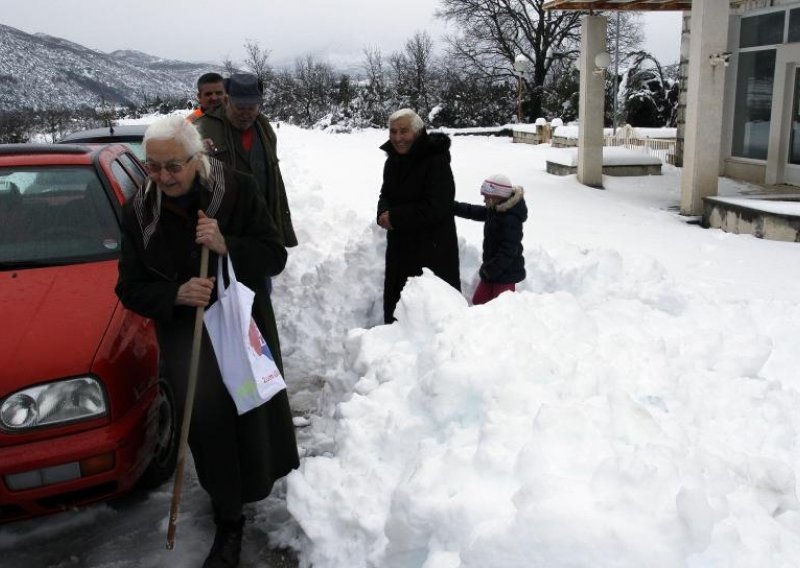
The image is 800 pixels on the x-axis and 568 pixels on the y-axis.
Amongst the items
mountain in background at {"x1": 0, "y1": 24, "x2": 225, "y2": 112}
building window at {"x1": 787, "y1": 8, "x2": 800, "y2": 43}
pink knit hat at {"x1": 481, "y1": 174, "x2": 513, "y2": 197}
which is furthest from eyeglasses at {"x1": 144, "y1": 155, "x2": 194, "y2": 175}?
mountain in background at {"x1": 0, "y1": 24, "x2": 225, "y2": 112}

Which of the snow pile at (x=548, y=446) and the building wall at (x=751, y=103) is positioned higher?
the building wall at (x=751, y=103)

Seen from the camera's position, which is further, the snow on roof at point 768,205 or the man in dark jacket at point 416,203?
the snow on roof at point 768,205

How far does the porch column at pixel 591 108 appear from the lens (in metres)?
12.5

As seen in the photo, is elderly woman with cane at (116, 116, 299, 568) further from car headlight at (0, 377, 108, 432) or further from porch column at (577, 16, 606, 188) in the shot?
porch column at (577, 16, 606, 188)

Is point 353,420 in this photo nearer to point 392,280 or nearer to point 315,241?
point 392,280

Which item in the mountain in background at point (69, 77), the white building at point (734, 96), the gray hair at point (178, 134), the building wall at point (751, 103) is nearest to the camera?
the gray hair at point (178, 134)

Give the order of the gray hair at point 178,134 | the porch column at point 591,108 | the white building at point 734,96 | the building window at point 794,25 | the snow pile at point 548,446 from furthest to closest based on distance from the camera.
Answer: the porch column at point 591,108, the building window at point 794,25, the white building at point 734,96, the gray hair at point 178,134, the snow pile at point 548,446

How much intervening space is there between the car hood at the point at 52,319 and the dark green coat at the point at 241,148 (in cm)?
97

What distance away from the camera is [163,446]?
348cm

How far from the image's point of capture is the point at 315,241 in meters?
7.14

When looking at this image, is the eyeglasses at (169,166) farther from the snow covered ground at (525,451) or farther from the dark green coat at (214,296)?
the snow covered ground at (525,451)

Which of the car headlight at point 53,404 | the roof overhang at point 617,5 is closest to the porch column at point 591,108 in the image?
the roof overhang at point 617,5

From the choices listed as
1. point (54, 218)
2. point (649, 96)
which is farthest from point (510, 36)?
point (54, 218)

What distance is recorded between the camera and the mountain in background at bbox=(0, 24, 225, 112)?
75062mm
